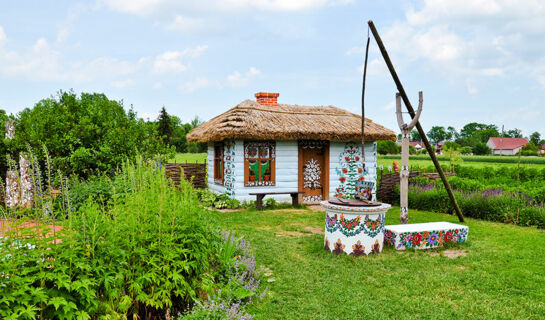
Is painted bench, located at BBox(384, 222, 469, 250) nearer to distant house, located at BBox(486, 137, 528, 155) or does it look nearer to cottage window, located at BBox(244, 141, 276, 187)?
cottage window, located at BBox(244, 141, 276, 187)

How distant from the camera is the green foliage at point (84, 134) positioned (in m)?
9.55

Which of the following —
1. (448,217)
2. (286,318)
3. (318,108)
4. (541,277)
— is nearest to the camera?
(286,318)

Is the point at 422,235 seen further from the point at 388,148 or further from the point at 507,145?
the point at 507,145

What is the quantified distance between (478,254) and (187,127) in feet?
199

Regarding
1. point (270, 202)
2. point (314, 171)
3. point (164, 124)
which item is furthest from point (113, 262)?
point (164, 124)

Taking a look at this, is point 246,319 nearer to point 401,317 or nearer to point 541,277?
point 401,317

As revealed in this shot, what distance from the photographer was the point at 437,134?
10000 centimetres

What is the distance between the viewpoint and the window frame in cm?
1332

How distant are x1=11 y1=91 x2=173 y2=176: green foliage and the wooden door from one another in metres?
5.08

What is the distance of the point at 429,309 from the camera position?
4.53m

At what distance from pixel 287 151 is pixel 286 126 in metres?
0.94

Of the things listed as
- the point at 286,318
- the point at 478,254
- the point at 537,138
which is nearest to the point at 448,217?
the point at 478,254

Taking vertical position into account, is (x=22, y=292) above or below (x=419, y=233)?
above

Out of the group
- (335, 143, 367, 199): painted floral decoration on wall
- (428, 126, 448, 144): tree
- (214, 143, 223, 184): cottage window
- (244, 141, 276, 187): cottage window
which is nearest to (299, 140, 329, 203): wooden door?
(335, 143, 367, 199): painted floral decoration on wall
